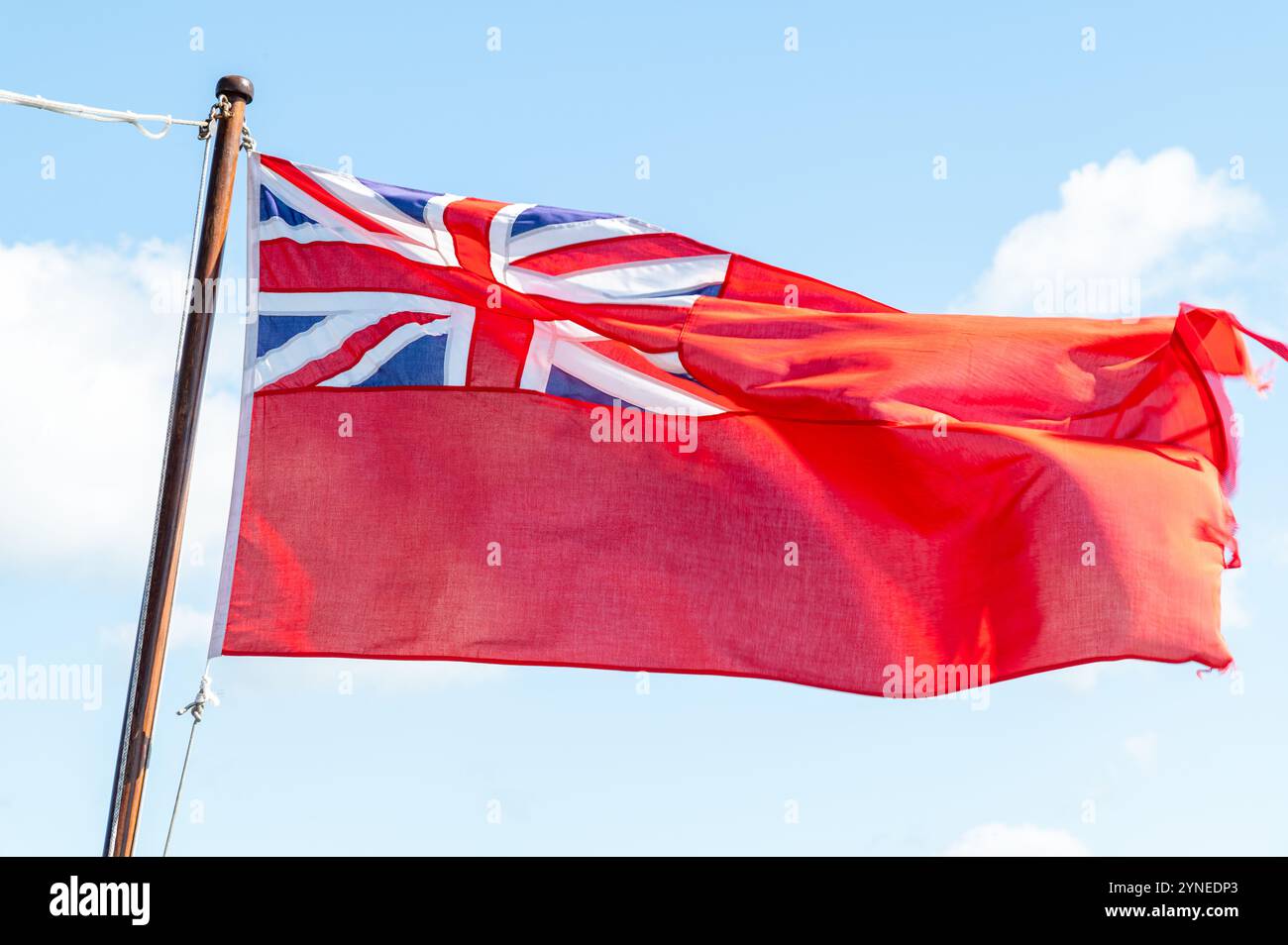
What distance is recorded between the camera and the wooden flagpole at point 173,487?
952 cm

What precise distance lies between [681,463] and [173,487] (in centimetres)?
323

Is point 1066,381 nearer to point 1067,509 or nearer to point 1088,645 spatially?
point 1067,509

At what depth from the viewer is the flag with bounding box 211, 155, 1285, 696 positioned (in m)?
10.7

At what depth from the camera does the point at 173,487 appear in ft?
32.4

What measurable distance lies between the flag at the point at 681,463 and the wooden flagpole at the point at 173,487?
2.98ft

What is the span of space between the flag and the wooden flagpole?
909 millimetres

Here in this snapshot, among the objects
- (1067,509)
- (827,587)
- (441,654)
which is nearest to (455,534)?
(441,654)

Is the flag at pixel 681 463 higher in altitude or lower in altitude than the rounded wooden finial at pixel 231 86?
lower

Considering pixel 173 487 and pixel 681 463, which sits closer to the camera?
pixel 173 487

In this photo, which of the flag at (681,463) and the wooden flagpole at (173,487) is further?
the flag at (681,463)

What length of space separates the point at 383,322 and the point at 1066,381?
14.7 feet

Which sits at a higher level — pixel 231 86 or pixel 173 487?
pixel 231 86

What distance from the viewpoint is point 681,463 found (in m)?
11.4

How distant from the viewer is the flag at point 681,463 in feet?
35.2
